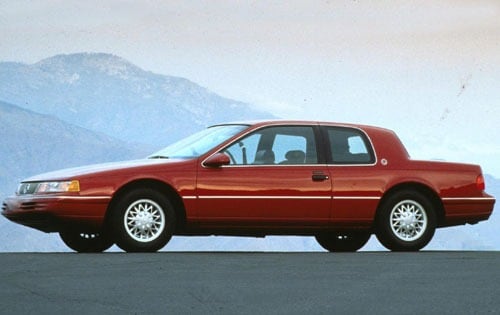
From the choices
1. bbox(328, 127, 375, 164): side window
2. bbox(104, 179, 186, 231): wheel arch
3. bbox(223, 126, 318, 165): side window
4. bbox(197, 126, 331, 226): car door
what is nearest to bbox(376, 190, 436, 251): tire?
bbox(328, 127, 375, 164): side window

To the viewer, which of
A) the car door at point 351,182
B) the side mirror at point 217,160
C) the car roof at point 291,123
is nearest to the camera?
the side mirror at point 217,160

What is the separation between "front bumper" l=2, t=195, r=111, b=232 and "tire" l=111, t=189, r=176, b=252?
196 mm

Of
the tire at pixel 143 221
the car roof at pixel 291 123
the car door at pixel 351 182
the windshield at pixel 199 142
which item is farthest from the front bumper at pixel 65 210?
the car door at pixel 351 182

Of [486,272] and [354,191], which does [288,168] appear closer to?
[354,191]

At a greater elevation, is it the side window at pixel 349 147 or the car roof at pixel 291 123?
the car roof at pixel 291 123

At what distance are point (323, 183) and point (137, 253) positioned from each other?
2.54 m

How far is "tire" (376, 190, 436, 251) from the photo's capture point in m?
15.7

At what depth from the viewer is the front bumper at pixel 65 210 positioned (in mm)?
14516

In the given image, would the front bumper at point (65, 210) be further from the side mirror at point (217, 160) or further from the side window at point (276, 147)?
the side window at point (276, 147)

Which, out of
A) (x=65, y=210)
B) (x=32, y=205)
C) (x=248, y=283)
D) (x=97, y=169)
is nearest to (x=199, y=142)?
(x=97, y=169)

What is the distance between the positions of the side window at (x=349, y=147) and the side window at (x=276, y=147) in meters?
0.27

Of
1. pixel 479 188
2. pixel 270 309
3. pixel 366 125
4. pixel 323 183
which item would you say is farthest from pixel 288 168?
pixel 270 309

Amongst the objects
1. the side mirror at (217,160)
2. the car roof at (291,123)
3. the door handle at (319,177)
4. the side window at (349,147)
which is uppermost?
the car roof at (291,123)

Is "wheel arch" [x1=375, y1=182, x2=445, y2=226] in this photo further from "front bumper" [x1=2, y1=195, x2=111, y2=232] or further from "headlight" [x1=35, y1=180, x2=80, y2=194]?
"headlight" [x1=35, y1=180, x2=80, y2=194]
